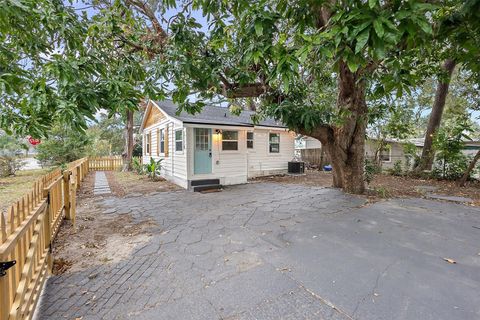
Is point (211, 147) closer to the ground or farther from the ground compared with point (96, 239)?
farther from the ground

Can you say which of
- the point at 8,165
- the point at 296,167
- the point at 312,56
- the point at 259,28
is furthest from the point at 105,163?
the point at 259,28

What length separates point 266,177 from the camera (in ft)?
37.7

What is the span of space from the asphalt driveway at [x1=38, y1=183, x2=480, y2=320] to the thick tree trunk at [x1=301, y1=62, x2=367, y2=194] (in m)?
2.11

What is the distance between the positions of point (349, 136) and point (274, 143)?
5941mm

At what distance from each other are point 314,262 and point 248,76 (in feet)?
12.0

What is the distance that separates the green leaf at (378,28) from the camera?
180 cm

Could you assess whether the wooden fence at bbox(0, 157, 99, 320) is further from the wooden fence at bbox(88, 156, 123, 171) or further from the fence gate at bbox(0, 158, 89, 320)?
the wooden fence at bbox(88, 156, 123, 171)

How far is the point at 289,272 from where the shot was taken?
8.79ft

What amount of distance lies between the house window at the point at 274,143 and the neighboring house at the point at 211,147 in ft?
0.18

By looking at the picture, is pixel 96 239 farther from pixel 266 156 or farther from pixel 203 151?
pixel 266 156

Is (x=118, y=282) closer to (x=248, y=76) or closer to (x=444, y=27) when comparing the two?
(x=248, y=76)

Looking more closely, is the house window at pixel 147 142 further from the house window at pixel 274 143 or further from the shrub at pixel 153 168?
the house window at pixel 274 143

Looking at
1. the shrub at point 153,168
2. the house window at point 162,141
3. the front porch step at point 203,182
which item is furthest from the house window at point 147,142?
the front porch step at point 203,182

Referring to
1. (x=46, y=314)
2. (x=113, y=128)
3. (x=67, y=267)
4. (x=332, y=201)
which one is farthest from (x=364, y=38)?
(x=113, y=128)
